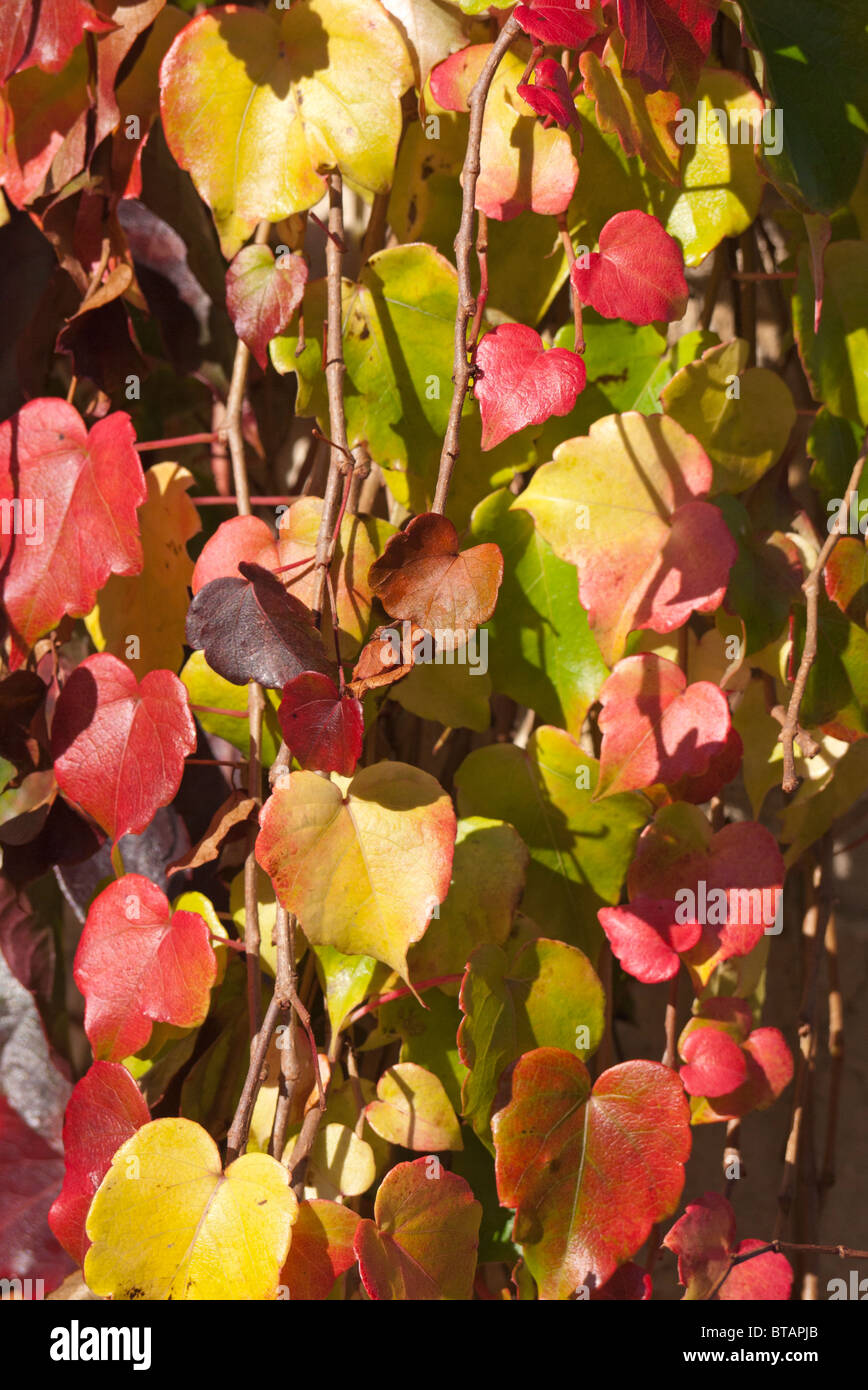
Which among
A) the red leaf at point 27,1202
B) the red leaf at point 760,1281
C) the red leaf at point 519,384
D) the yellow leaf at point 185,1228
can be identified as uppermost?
the red leaf at point 519,384

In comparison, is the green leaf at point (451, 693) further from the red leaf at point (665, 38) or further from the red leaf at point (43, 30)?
the red leaf at point (43, 30)

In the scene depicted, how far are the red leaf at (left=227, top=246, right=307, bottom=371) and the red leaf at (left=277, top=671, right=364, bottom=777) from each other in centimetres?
20

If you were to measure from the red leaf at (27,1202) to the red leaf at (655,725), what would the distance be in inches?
21.4

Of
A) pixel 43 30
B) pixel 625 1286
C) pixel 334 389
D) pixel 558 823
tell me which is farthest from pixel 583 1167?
pixel 43 30

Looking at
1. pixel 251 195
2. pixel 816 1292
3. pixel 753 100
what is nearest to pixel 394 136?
pixel 251 195

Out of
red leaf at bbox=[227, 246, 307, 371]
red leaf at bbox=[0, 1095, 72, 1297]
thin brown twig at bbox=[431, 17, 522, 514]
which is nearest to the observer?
thin brown twig at bbox=[431, 17, 522, 514]

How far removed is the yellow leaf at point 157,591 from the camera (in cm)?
59

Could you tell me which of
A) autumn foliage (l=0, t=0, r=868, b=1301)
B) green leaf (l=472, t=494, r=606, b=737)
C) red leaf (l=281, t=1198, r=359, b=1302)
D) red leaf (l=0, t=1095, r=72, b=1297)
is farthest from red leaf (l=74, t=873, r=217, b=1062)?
red leaf (l=0, t=1095, r=72, b=1297)

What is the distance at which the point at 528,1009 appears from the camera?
0.52 meters

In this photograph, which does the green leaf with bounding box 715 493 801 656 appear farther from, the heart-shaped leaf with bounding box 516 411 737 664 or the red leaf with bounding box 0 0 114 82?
the red leaf with bounding box 0 0 114 82

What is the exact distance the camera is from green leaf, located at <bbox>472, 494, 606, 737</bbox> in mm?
556

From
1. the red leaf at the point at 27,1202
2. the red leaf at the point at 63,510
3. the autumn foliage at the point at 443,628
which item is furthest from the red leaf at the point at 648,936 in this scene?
the red leaf at the point at 27,1202

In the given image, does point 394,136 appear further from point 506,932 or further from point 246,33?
point 506,932
